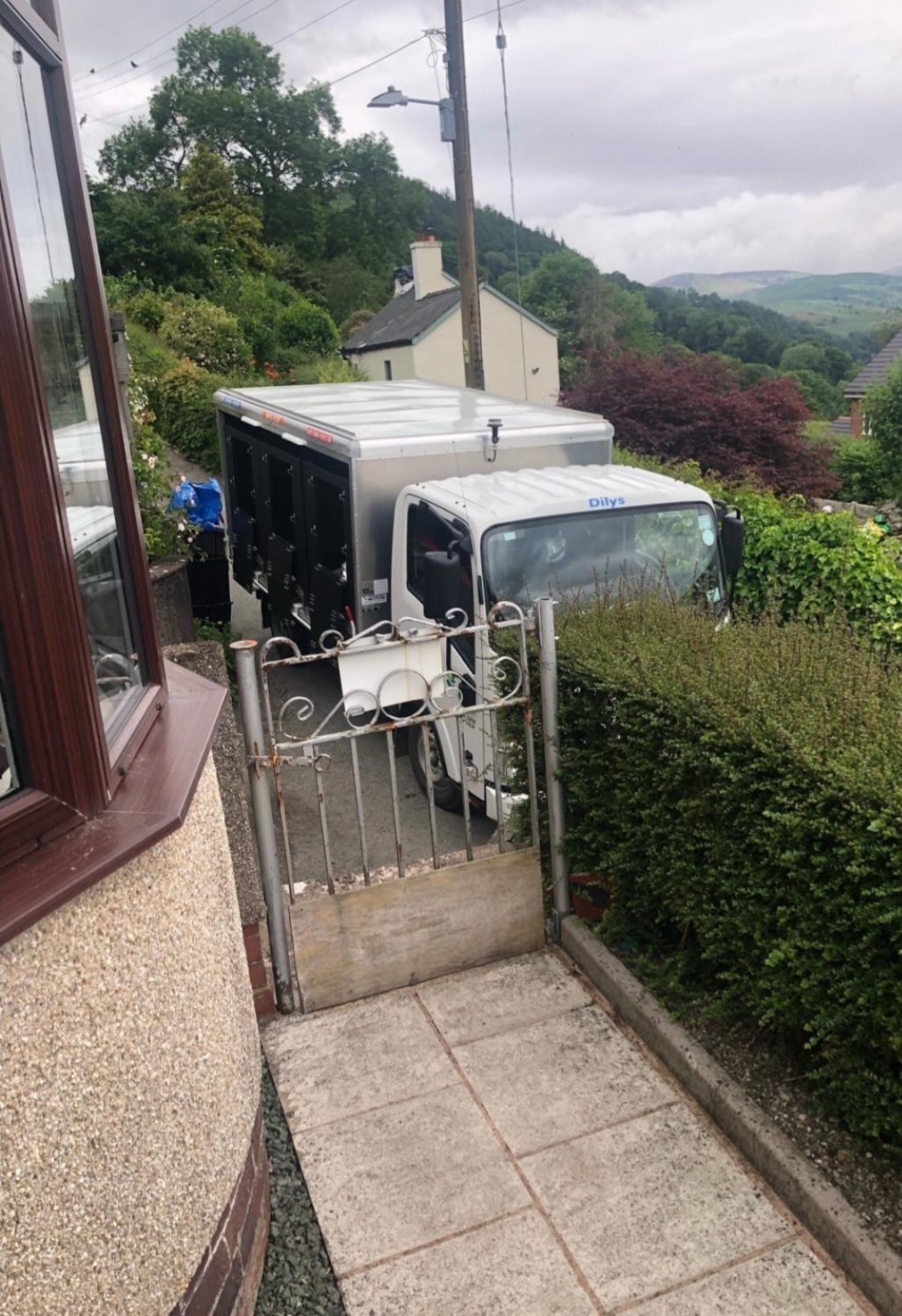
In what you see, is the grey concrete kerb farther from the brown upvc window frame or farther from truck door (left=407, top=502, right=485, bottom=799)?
the brown upvc window frame

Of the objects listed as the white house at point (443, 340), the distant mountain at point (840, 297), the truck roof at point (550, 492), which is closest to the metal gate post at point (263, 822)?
the truck roof at point (550, 492)

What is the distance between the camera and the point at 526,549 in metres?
6.07

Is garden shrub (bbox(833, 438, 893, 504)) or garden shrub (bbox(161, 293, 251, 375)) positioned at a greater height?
garden shrub (bbox(161, 293, 251, 375))

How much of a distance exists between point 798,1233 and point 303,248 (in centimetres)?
5746

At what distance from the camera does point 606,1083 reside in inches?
144

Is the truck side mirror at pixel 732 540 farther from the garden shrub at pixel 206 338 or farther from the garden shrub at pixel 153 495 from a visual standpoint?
the garden shrub at pixel 206 338

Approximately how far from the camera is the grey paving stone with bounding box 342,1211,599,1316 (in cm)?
280

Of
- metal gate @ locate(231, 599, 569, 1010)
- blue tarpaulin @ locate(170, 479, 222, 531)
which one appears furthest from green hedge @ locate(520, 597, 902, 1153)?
blue tarpaulin @ locate(170, 479, 222, 531)

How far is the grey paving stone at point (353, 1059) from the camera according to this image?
3.66m

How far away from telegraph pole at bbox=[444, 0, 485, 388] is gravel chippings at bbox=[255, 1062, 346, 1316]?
12.2 meters

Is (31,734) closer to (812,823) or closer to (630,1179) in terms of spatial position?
(812,823)

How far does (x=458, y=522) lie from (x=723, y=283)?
4117 inches

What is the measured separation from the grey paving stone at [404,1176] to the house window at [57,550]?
1657mm

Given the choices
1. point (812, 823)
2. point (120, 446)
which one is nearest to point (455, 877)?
point (812, 823)
